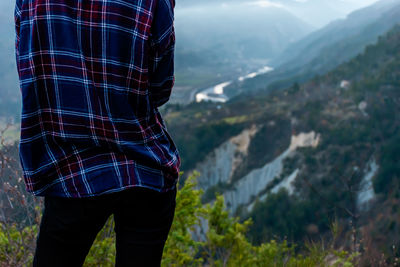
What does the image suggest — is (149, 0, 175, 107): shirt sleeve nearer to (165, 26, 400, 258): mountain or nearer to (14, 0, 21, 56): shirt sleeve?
(14, 0, 21, 56): shirt sleeve

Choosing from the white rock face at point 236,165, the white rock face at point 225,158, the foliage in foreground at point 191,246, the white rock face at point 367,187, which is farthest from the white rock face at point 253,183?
the foliage in foreground at point 191,246

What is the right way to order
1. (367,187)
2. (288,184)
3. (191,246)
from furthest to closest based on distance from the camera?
1. (288,184)
2. (367,187)
3. (191,246)

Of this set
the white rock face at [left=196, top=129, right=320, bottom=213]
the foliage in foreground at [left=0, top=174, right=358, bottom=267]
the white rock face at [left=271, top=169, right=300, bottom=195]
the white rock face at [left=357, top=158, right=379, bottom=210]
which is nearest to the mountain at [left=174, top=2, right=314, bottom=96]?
the white rock face at [left=196, top=129, right=320, bottom=213]

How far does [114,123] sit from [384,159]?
78.5 feet

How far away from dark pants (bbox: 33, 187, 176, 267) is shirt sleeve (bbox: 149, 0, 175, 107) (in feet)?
1.01

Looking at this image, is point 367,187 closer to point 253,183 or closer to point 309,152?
point 309,152

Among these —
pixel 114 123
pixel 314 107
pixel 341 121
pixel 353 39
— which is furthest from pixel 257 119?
pixel 353 39

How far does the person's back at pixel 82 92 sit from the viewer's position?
3.04 ft

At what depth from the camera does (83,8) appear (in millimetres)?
925

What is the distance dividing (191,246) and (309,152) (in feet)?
79.2

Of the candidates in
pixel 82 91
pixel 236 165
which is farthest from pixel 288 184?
pixel 82 91

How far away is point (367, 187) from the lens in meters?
20.4

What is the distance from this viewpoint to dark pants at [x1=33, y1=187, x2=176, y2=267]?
3.14 feet

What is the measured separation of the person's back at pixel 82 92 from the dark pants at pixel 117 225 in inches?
1.3
